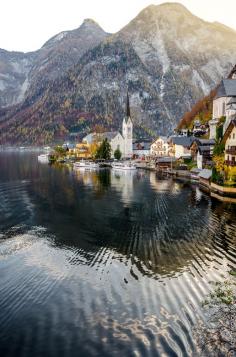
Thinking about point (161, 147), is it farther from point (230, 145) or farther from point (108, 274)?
point (108, 274)

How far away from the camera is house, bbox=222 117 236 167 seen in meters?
78.9

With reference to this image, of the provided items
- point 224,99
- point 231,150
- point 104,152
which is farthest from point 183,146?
point 231,150

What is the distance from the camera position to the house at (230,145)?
259ft

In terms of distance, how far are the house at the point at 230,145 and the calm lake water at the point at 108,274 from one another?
626 inches

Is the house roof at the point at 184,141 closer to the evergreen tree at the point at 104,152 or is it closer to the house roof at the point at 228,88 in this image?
the house roof at the point at 228,88

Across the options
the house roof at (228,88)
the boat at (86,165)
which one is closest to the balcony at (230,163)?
the house roof at (228,88)

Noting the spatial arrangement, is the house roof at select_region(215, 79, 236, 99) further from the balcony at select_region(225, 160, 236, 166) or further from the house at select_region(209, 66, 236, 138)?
the balcony at select_region(225, 160, 236, 166)

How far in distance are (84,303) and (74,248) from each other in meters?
14.2

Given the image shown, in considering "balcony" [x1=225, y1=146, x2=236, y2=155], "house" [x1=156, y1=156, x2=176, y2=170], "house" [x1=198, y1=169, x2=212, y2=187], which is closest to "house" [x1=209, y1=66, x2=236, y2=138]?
"house" [x1=156, y1=156, x2=176, y2=170]

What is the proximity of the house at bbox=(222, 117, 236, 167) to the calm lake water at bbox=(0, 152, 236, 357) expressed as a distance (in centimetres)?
1590

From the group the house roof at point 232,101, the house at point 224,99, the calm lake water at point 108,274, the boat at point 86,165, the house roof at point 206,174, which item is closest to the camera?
the calm lake water at point 108,274

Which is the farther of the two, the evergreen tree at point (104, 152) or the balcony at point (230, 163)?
the evergreen tree at point (104, 152)

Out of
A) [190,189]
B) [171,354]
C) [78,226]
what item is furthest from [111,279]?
[190,189]

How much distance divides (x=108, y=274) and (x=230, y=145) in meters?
59.1
